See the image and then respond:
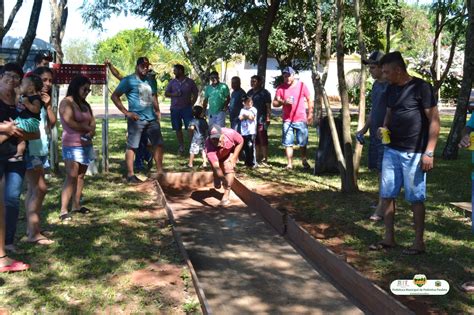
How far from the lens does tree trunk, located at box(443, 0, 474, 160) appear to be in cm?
1123

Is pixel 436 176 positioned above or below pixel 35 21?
below

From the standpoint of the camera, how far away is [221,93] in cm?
1099

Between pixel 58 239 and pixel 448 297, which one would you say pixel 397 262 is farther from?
pixel 58 239

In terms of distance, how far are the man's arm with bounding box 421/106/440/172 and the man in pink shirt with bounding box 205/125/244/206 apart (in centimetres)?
315

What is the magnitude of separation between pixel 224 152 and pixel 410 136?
317 cm

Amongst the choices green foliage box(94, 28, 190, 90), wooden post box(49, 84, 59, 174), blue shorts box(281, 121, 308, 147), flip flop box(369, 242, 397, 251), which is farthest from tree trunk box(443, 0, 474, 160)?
green foliage box(94, 28, 190, 90)

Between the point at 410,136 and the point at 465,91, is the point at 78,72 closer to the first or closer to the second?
the point at 410,136

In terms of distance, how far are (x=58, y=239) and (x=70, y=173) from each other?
91 centimetres

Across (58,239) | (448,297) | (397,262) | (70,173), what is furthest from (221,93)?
(448,297)

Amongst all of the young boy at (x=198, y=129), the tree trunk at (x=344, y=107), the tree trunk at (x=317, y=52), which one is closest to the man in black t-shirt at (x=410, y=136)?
the tree trunk at (x=344, y=107)

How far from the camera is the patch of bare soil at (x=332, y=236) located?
4348mm

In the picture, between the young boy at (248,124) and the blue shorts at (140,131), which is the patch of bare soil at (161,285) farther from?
the young boy at (248,124)

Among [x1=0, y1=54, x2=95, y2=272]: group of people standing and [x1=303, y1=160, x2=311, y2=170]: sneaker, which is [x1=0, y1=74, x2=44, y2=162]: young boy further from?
[x1=303, y1=160, x2=311, y2=170]: sneaker

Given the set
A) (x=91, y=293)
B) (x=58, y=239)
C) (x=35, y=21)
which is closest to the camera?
(x=91, y=293)
